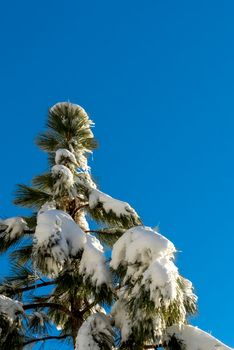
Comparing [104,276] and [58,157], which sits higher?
[58,157]

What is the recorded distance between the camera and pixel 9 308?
6.43 m

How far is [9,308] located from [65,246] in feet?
3.62

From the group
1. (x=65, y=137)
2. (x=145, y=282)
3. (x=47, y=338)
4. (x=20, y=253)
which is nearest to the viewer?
→ (x=145, y=282)

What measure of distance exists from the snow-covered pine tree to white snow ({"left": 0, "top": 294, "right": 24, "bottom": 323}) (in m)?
0.01

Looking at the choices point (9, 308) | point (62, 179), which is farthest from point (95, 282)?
point (62, 179)

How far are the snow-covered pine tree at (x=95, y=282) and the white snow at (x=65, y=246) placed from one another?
1cm

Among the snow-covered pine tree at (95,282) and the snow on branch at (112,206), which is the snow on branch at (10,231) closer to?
the snow-covered pine tree at (95,282)

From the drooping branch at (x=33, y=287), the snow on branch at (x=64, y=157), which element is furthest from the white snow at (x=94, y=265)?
the snow on branch at (x=64, y=157)

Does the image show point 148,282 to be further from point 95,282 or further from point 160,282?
point 95,282

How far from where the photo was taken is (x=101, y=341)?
6.12 meters

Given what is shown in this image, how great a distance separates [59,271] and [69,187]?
171 centimetres

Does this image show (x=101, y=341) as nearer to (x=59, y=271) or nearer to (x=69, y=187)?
(x=59, y=271)

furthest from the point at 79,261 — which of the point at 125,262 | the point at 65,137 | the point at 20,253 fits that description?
the point at 65,137

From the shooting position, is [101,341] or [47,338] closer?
[101,341]
